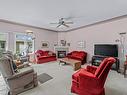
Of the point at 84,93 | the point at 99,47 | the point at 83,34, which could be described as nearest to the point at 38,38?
the point at 83,34

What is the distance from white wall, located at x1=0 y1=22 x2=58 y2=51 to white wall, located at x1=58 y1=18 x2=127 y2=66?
1685 mm

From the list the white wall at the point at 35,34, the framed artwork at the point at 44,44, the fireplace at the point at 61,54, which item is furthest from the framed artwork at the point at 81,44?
the framed artwork at the point at 44,44

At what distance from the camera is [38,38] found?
755 centimetres

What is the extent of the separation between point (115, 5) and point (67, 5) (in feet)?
5.57

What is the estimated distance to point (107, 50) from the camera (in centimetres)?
509

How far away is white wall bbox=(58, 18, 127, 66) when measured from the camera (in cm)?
497

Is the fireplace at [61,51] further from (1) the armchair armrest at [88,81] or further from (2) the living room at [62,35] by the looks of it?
(1) the armchair armrest at [88,81]

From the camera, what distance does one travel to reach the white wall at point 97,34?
4.97m

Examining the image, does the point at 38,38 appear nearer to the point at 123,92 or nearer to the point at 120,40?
the point at 120,40

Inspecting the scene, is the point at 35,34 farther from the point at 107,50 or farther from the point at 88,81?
the point at 88,81

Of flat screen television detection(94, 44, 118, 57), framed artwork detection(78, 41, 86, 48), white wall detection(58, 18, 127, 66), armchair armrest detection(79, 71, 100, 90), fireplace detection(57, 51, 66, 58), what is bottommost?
armchair armrest detection(79, 71, 100, 90)

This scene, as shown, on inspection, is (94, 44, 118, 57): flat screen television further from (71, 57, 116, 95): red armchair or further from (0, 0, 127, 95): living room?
(71, 57, 116, 95): red armchair

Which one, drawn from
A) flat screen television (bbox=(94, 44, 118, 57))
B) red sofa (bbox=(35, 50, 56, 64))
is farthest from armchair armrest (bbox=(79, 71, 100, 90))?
red sofa (bbox=(35, 50, 56, 64))

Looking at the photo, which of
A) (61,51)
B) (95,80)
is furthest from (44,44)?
(95,80)
